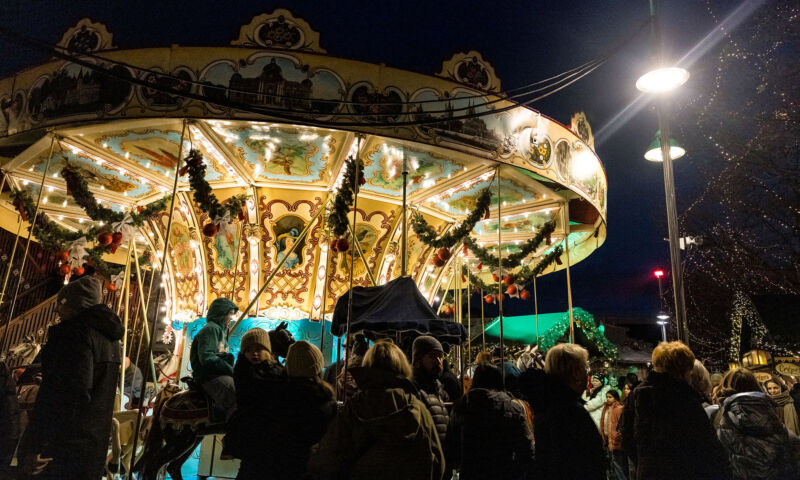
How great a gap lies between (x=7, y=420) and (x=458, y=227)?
731cm

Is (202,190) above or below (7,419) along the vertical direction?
above

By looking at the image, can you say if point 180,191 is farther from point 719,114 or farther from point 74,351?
point 719,114

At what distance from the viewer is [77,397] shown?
3352mm

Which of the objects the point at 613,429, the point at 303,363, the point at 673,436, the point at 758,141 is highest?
the point at 758,141

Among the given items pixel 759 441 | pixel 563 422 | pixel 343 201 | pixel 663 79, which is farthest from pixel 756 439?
pixel 343 201

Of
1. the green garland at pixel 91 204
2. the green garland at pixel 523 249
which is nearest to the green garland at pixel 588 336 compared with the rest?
the green garland at pixel 523 249

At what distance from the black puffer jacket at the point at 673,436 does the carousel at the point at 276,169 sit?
3.50 meters

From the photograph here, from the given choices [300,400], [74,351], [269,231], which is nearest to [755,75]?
[269,231]

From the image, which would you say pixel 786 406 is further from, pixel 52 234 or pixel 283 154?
pixel 52 234

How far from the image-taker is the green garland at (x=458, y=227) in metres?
9.11

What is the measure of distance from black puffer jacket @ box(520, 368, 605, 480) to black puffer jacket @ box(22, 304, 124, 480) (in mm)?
2899

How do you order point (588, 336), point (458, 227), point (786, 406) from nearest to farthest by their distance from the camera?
point (786, 406) < point (458, 227) < point (588, 336)

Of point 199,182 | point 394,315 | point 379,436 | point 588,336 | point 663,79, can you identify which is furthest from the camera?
point 588,336

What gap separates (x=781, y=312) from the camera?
12789 millimetres
